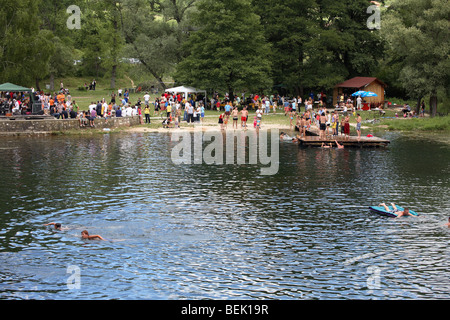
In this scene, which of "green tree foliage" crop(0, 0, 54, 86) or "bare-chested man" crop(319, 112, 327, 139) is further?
"green tree foliage" crop(0, 0, 54, 86)

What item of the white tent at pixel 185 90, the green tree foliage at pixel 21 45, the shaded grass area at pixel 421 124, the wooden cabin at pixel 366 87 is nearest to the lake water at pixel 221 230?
the shaded grass area at pixel 421 124

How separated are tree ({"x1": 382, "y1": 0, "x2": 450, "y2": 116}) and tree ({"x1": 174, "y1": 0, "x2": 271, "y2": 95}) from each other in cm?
1566

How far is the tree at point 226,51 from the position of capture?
65812mm

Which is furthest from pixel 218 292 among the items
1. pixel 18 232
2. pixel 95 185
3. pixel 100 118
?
pixel 100 118

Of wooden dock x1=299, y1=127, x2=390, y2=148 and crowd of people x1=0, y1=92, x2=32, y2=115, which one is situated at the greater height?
crowd of people x1=0, y1=92, x2=32, y2=115

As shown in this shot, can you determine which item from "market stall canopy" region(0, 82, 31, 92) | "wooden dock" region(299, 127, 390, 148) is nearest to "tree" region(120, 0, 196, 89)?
"market stall canopy" region(0, 82, 31, 92)

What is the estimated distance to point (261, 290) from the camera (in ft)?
50.7

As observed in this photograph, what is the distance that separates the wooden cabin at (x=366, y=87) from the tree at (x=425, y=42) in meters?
10.9

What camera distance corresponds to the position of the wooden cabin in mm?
70812

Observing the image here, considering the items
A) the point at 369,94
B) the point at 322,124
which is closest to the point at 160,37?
the point at 369,94

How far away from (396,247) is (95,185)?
15475 millimetres

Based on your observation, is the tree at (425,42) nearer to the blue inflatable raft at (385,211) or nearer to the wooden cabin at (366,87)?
the wooden cabin at (366,87)

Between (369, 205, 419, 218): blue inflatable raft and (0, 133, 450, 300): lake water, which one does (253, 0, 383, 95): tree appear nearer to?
(0, 133, 450, 300): lake water

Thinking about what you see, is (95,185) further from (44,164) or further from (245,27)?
(245,27)
